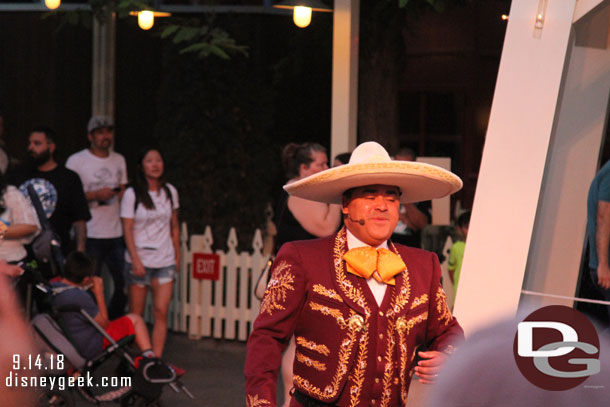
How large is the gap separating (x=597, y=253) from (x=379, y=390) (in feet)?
11.3

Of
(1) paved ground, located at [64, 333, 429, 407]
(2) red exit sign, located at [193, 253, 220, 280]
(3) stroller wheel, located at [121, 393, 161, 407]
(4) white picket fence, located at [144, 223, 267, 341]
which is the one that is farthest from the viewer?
(2) red exit sign, located at [193, 253, 220, 280]

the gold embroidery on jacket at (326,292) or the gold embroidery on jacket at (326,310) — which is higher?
the gold embroidery on jacket at (326,292)

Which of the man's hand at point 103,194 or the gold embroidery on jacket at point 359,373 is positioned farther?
the man's hand at point 103,194

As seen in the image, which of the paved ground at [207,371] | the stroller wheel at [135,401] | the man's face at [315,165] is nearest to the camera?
the man's face at [315,165]

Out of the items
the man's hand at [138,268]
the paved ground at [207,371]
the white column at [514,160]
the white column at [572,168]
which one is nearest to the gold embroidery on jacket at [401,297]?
the white column at [514,160]

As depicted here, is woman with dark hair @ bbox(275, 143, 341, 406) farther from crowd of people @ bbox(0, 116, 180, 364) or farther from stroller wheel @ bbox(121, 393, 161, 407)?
crowd of people @ bbox(0, 116, 180, 364)

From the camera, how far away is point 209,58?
11234 millimetres

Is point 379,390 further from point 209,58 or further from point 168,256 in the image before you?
point 209,58

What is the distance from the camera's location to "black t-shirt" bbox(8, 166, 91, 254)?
8586mm

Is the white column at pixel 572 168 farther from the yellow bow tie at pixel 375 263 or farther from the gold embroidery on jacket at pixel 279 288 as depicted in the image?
the gold embroidery on jacket at pixel 279 288

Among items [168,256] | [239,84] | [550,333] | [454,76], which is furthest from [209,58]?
[550,333]

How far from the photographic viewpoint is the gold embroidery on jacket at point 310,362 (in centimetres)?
328

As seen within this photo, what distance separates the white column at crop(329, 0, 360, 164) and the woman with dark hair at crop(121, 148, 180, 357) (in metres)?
1.64

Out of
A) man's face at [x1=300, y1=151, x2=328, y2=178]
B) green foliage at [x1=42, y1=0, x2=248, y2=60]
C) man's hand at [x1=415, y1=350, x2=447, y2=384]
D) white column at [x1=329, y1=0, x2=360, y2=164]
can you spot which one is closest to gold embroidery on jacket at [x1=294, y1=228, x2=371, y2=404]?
man's hand at [x1=415, y1=350, x2=447, y2=384]
